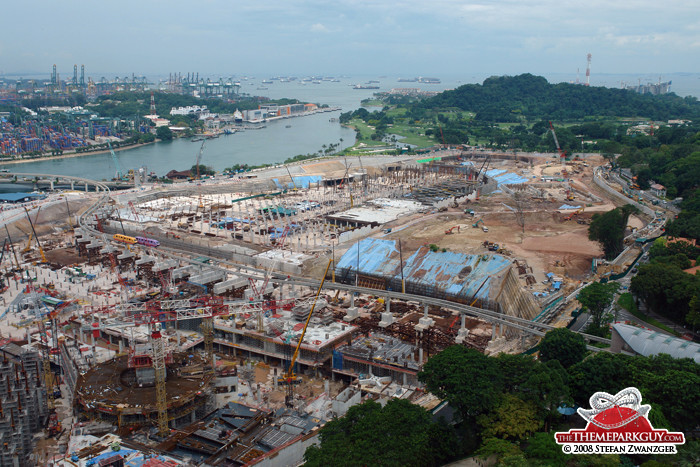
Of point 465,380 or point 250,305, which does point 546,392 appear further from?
point 250,305

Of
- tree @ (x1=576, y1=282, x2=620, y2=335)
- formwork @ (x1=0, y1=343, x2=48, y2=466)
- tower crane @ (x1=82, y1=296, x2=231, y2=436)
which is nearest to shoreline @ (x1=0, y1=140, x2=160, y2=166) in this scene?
tower crane @ (x1=82, y1=296, x2=231, y2=436)

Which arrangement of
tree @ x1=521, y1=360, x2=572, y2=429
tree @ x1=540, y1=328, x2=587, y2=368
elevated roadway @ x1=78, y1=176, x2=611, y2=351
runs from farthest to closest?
elevated roadway @ x1=78, y1=176, x2=611, y2=351 < tree @ x1=540, y1=328, x2=587, y2=368 < tree @ x1=521, y1=360, x2=572, y2=429

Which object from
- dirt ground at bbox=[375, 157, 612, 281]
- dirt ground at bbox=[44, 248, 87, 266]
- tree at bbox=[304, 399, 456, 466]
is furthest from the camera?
dirt ground at bbox=[44, 248, 87, 266]

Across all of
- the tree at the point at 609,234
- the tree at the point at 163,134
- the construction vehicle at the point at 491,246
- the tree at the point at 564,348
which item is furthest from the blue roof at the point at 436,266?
the tree at the point at 163,134

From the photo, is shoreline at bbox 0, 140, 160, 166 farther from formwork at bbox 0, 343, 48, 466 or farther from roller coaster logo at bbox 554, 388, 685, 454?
roller coaster logo at bbox 554, 388, 685, 454

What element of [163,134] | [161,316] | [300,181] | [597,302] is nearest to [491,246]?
[597,302]

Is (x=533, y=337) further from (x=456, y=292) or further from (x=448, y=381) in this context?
(x=448, y=381)
